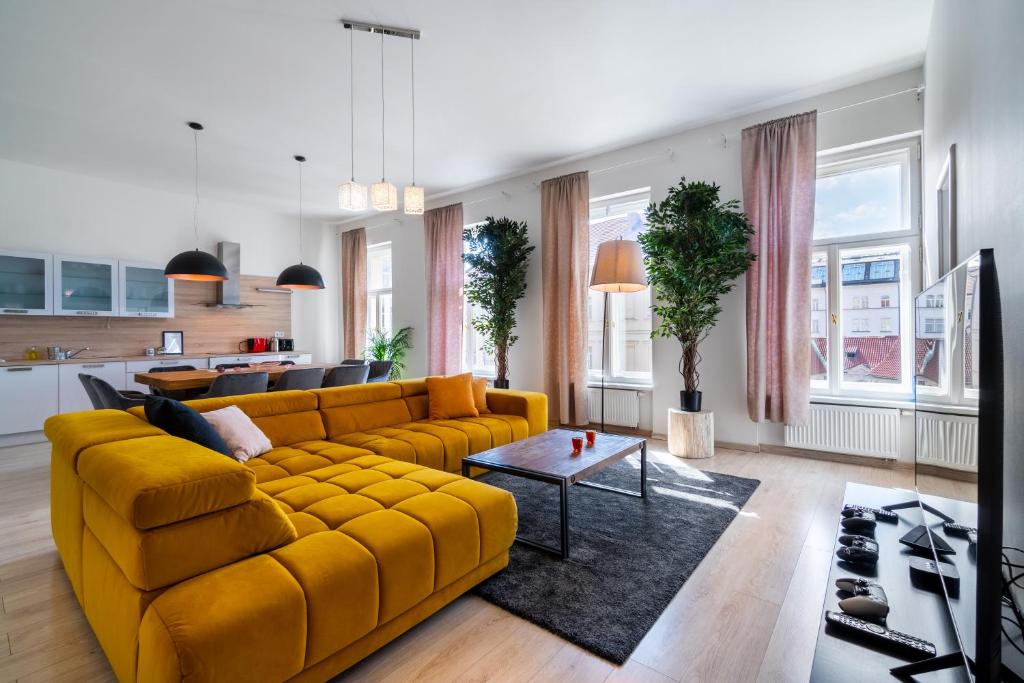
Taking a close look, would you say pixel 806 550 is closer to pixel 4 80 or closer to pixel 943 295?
pixel 943 295

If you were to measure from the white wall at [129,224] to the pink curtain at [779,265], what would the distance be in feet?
21.8

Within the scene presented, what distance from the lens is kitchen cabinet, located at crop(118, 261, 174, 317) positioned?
222 inches

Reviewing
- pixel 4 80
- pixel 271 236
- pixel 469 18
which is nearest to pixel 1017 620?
pixel 469 18

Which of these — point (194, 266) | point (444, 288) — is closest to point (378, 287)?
point (444, 288)

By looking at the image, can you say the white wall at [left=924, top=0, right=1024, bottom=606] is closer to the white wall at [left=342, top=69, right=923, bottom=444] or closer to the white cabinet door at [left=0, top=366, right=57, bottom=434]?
the white wall at [left=342, top=69, right=923, bottom=444]

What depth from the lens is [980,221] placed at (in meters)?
1.53

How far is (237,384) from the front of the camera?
371 centimetres

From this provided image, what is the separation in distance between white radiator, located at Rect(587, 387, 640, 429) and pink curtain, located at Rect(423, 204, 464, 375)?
2.01m

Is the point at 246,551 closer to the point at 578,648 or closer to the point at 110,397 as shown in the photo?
the point at 578,648

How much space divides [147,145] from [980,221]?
638 cm

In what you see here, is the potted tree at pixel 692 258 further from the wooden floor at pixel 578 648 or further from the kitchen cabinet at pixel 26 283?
the kitchen cabinet at pixel 26 283

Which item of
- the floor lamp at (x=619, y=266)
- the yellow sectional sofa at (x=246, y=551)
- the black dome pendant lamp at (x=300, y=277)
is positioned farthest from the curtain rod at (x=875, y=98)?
the black dome pendant lamp at (x=300, y=277)

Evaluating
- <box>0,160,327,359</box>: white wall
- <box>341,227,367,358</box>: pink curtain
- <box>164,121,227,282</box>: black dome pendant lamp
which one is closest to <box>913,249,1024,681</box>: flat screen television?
<box>164,121,227,282</box>: black dome pendant lamp

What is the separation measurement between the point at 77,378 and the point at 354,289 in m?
3.59
